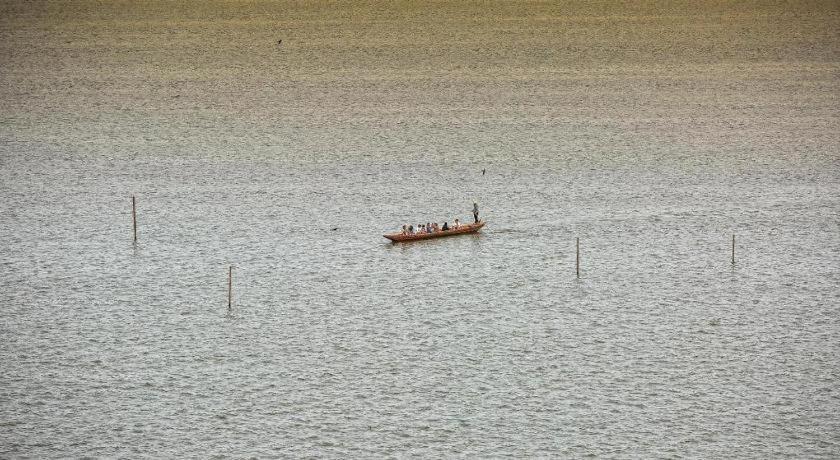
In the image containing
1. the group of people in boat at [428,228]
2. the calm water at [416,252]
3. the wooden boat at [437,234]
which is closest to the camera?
the calm water at [416,252]

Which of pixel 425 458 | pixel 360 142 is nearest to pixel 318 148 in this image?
pixel 360 142

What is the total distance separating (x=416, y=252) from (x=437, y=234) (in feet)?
4.58

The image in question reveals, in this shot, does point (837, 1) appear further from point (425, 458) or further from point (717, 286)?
point (425, 458)

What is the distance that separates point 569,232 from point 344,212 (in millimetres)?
6787

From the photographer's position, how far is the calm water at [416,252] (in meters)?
25.4

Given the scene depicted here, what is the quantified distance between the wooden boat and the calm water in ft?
0.98

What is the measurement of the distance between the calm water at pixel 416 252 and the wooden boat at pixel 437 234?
30 centimetres

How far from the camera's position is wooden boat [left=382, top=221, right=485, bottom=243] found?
37.0 meters

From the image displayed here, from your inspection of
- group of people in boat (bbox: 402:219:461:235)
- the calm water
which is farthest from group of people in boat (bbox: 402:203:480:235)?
the calm water

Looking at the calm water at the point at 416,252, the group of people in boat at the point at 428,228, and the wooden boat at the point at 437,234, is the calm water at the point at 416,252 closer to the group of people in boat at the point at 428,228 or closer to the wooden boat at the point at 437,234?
the wooden boat at the point at 437,234

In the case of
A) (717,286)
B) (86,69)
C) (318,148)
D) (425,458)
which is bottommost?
(425,458)

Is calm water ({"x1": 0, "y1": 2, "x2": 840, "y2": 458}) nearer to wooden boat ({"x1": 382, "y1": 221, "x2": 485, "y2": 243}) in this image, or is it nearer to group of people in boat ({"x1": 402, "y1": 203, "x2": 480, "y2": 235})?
wooden boat ({"x1": 382, "y1": 221, "x2": 485, "y2": 243})

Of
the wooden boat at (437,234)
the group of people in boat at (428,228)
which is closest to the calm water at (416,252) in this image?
the wooden boat at (437,234)

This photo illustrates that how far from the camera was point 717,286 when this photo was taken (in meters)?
33.7
